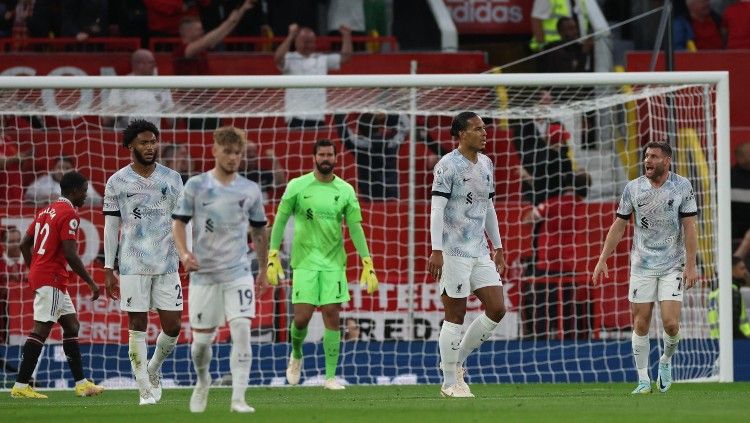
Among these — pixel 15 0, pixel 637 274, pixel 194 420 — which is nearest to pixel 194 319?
pixel 194 420

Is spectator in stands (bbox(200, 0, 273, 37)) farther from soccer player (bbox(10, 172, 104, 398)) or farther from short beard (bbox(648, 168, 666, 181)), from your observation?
short beard (bbox(648, 168, 666, 181))

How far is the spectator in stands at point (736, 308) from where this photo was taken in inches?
621

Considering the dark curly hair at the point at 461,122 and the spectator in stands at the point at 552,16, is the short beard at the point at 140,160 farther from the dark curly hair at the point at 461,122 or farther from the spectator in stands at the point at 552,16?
the spectator in stands at the point at 552,16

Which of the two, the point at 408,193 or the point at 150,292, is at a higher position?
the point at 408,193

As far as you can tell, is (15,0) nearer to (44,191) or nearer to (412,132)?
(44,191)

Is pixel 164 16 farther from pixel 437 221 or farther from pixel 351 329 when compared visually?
pixel 437 221

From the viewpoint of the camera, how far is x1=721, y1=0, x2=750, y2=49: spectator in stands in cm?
2055

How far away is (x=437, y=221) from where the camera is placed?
11586 millimetres

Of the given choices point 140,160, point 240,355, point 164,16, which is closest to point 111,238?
point 140,160

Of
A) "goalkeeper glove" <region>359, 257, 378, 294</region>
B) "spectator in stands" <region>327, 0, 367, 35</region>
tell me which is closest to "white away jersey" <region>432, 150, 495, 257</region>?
"goalkeeper glove" <region>359, 257, 378, 294</region>

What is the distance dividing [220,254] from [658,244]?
427cm

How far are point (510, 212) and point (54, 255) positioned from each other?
5743 mm

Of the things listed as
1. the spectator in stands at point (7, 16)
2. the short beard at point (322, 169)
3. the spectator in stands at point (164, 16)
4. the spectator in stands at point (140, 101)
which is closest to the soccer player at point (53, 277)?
the short beard at point (322, 169)

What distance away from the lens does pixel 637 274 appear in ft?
41.4
